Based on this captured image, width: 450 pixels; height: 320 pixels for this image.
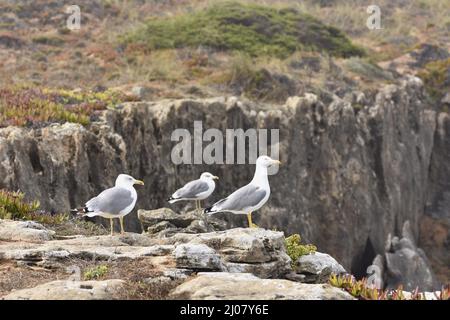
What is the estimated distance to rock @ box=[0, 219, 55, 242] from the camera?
10.4 meters

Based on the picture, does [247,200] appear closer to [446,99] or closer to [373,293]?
[373,293]

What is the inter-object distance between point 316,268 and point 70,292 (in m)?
4.69

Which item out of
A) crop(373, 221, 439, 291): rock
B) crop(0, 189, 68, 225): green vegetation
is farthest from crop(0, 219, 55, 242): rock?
crop(373, 221, 439, 291): rock

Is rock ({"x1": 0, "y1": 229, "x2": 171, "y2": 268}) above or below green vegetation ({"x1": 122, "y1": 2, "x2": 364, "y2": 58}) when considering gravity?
below

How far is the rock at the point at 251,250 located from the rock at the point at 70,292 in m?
2.30

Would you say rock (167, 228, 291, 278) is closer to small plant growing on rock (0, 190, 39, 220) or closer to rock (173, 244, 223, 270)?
rock (173, 244, 223, 270)

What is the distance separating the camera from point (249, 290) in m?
6.82

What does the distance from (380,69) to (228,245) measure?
2759cm

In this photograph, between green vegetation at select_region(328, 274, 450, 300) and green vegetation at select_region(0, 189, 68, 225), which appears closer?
green vegetation at select_region(328, 274, 450, 300)

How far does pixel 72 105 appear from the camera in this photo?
20.7 m

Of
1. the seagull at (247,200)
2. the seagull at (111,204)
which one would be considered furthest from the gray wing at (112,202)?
the seagull at (247,200)

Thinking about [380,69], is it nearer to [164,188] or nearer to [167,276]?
[164,188]

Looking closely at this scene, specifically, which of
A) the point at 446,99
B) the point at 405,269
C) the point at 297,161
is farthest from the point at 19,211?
the point at 446,99

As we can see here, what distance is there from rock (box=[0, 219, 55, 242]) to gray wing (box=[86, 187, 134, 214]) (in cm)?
88
